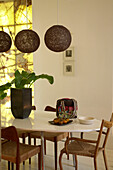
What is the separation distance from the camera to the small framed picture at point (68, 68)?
17.2 ft

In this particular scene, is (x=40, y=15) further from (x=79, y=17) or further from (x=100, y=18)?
(x=100, y=18)

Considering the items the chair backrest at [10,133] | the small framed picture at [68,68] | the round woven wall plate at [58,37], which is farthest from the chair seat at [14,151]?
the small framed picture at [68,68]

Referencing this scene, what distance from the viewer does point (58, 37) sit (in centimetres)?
322

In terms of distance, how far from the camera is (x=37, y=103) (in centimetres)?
577

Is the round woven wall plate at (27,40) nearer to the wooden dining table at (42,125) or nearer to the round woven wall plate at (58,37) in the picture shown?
the round woven wall plate at (58,37)

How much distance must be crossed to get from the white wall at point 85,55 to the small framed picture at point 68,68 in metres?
0.09

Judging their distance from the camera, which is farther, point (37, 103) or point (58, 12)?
point (37, 103)

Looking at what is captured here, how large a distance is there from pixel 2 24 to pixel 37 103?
2206 mm

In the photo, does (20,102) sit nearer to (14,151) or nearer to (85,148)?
(14,151)

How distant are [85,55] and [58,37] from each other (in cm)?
196

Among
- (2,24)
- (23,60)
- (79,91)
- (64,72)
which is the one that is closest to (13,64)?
(23,60)

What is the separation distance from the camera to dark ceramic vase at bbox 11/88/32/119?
3.26 metres

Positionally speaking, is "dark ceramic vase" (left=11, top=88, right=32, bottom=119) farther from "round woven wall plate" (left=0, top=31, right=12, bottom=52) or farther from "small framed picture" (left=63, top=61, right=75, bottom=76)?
"small framed picture" (left=63, top=61, right=75, bottom=76)

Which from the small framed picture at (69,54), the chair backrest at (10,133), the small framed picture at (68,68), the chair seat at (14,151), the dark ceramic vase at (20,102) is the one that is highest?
the small framed picture at (69,54)
